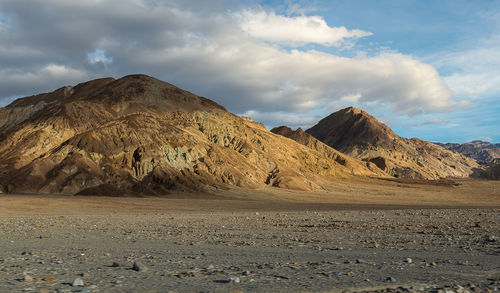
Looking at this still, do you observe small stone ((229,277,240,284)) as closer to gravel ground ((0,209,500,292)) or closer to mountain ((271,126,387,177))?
gravel ground ((0,209,500,292))

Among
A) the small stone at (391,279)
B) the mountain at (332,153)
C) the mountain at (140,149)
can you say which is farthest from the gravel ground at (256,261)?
the mountain at (332,153)

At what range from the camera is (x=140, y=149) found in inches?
2975

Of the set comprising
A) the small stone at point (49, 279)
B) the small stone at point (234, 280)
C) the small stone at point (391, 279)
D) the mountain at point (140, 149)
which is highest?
the mountain at point (140, 149)

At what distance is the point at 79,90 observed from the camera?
11262cm

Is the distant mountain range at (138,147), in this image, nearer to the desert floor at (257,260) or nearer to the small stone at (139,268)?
the desert floor at (257,260)

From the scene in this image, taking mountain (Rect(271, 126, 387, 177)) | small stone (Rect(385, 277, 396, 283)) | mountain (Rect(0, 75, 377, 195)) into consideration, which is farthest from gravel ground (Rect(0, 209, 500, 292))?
mountain (Rect(271, 126, 387, 177))

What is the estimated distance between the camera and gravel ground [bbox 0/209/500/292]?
322 inches

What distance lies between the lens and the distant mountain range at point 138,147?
68688 mm

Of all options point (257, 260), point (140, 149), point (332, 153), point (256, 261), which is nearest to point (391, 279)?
point (256, 261)

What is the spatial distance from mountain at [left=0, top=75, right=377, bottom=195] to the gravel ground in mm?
51832

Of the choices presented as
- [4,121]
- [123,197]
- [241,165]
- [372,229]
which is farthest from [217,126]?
[372,229]

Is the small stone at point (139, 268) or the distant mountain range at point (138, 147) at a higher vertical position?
the distant mountain range at point (138, 147)

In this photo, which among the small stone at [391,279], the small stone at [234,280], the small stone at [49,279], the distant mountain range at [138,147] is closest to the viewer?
the small stone at [234,280]

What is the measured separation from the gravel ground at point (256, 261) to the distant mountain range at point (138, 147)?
170 feet
